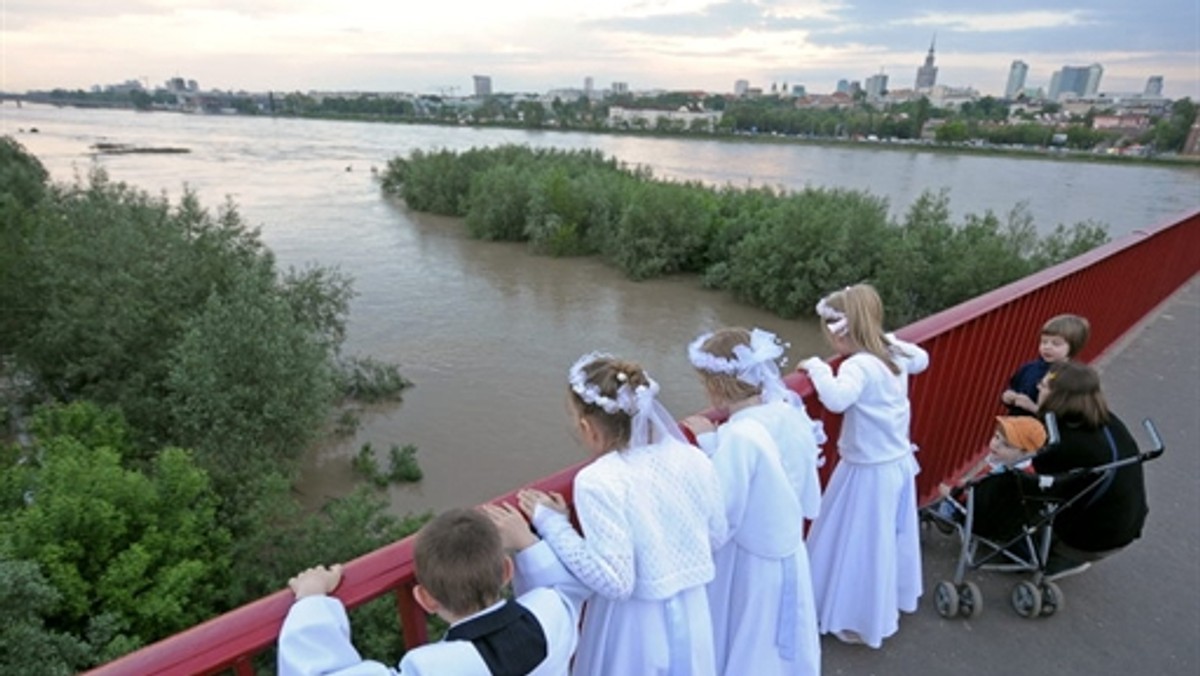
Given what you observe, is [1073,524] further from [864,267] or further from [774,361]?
[864,267]

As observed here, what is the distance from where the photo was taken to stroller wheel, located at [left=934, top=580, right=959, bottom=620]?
2760 mm

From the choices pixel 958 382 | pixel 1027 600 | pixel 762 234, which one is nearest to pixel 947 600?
pixel 1027 600

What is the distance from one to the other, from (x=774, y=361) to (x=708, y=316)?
1773cm

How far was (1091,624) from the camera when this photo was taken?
2.79 metres

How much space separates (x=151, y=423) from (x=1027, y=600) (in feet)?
37.1

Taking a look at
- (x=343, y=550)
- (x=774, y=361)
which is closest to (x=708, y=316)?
(x=343, y=550)

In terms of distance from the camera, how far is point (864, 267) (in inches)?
706

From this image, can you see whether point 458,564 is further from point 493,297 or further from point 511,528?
point 493,297

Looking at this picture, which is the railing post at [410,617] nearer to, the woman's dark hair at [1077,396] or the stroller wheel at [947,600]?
the stroller wheel at [947,600]

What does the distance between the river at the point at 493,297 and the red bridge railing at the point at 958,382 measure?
2935 millimetres

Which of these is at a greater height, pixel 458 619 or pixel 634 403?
pixel 634 403

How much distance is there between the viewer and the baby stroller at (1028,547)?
2.66 m

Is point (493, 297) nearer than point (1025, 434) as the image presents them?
No

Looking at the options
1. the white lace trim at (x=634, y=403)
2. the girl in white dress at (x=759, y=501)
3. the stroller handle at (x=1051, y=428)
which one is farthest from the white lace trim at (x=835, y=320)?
the white lace trim at (x=634, y=403)
